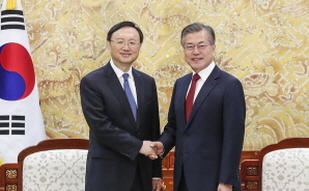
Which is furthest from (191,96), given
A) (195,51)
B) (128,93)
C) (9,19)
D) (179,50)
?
(9,19)

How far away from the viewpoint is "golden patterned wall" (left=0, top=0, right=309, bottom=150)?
3.52 m

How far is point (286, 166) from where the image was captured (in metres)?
2.64

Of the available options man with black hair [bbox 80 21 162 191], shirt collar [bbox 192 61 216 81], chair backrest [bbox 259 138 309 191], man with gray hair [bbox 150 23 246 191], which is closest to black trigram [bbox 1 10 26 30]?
man with black hair [bbox 80 21 162 191]

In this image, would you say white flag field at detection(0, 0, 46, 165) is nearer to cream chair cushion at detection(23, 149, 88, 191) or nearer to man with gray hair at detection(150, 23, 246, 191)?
cream chair cushion at detection(23, 149, 88, 191)

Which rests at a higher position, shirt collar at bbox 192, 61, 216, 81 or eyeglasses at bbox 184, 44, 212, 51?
eyeglasses at bbox 184, 44, 212, 51

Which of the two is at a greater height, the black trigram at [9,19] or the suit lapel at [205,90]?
the black trigram at [9,19]

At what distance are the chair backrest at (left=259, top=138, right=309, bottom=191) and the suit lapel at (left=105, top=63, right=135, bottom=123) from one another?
950mm

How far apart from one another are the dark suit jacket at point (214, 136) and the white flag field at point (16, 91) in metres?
1.49

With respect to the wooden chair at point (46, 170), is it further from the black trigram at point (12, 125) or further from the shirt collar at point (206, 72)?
the shirt collar at point (206, 72)

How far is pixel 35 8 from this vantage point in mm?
3572

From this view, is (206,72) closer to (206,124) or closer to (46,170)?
(206,124)

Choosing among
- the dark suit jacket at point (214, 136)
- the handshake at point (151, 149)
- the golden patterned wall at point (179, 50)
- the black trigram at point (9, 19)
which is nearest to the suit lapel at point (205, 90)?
the dark suit jacket at point (214, 136)

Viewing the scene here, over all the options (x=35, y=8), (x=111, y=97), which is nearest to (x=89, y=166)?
(x=111, y=97)

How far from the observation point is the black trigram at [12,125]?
10.5 ft
